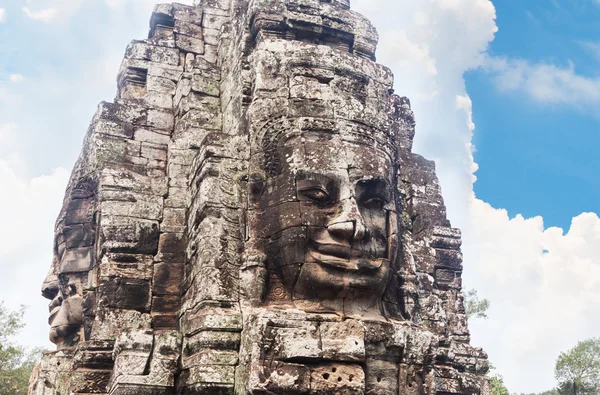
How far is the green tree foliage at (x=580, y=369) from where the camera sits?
2959 cm

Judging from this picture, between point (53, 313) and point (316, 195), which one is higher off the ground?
point (316, 195)

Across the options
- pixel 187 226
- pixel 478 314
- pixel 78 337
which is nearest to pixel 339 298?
pixel 187 226

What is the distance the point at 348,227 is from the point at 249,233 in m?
1.08

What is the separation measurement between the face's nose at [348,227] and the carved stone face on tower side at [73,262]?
11.6 feet

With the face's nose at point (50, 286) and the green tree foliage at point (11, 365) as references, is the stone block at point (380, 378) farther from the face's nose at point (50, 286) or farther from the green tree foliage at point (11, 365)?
the green tree foliage at point (11, 365)

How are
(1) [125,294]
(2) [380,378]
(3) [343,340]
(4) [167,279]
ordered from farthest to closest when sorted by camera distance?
(4) [167,279] < (1) [125,294] < (2) [380,378] < (3) [343,340]

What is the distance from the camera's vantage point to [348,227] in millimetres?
5840

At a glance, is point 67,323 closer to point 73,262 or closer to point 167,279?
point 73,262

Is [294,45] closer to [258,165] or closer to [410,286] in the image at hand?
[258,165]

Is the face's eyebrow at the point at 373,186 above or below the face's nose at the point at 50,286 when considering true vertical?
above

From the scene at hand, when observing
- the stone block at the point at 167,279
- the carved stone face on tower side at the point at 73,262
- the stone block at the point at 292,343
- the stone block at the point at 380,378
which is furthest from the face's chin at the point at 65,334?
the stone block at the point at 380,378

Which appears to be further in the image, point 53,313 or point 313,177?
point 53,313

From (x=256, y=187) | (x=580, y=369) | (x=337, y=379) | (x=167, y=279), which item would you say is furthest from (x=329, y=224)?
(x=580, y=369)

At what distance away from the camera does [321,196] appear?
6094 millimetres
